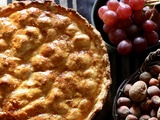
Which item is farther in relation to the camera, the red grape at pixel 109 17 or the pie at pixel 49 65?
the red grape at pixel 109 17

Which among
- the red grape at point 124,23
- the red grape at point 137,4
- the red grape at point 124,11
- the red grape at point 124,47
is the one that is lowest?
the red grape at point 124,47

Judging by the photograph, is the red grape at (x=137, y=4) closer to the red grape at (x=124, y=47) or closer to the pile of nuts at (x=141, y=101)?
the red grape at (x=124, y=47)

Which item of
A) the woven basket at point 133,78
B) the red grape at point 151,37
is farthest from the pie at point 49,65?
the red grape at point 151,37

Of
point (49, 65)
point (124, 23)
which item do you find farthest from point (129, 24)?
point (49, 65)

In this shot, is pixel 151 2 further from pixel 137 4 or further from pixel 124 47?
pixel 124 47

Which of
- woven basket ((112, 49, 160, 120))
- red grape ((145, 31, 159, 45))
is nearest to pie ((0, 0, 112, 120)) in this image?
woven basket ((112, 49, 160, 120))

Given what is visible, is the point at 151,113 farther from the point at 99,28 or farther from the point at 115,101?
the point at 99,28
